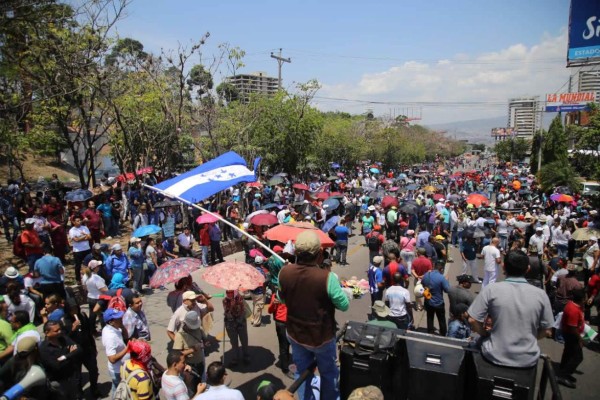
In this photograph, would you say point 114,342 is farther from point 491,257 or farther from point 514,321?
point 491,257

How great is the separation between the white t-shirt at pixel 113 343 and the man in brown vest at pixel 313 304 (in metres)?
2.71

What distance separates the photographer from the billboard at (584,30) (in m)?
13.4

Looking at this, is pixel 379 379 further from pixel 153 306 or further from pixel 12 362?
pixel 153 306

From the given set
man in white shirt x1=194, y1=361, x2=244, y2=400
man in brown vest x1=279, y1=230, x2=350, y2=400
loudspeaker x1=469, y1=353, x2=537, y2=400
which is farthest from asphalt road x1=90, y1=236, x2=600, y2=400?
loudspeaker x1=469, y1=353, x2=537, y2=400

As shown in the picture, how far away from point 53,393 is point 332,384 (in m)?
3.07

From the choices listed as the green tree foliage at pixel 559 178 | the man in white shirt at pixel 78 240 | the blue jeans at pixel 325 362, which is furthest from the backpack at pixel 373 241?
the green tree foliage at pixel 559 178

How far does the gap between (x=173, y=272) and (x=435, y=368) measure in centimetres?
450

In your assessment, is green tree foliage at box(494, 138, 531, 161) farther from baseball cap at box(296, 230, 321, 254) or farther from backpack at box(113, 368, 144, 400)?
backpack at box(113, 368, 144, 400)

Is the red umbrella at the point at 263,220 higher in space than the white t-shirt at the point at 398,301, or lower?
higher

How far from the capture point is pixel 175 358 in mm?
4262

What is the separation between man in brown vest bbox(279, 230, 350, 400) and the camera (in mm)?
3295

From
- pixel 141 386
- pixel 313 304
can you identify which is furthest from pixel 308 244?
pixel 141 386

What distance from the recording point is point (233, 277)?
5895 millimetres

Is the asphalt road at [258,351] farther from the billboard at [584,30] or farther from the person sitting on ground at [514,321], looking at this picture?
the billboard at [584,30]
